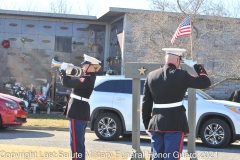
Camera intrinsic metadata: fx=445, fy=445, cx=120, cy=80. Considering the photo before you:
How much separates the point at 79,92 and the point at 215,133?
18.1 feet

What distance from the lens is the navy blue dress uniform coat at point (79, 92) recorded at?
660 centimetres

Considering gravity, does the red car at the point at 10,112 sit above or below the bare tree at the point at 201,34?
below

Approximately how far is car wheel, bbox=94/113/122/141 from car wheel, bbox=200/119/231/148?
7.31ft

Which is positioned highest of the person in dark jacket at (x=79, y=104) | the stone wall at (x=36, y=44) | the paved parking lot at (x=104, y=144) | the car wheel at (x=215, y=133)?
the stone wall at (x=36, y=44)

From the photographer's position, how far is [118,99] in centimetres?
1201

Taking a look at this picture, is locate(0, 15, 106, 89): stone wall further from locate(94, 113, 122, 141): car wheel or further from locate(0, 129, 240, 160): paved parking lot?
locate(94, 113, 122, 141): car wheel

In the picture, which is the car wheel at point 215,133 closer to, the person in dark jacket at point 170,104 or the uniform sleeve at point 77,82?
the uniform sleeve at point 77,82

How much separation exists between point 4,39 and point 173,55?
1868cm

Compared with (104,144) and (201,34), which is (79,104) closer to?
(104,144)

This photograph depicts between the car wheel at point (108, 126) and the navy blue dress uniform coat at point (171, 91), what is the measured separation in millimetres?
6394

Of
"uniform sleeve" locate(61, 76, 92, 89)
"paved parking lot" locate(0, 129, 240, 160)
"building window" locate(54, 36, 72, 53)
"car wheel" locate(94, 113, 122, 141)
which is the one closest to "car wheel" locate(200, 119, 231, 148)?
"paved parking lot" locate(0, 129, 240, 160)

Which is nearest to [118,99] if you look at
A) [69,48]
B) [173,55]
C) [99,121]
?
[99,121]

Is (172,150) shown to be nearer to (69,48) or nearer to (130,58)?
(130,58)


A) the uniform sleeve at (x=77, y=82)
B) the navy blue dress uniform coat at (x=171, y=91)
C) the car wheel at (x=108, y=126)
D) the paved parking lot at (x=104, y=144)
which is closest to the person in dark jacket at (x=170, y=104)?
the navy blue dress uniform coat at (x=171, y=91)
